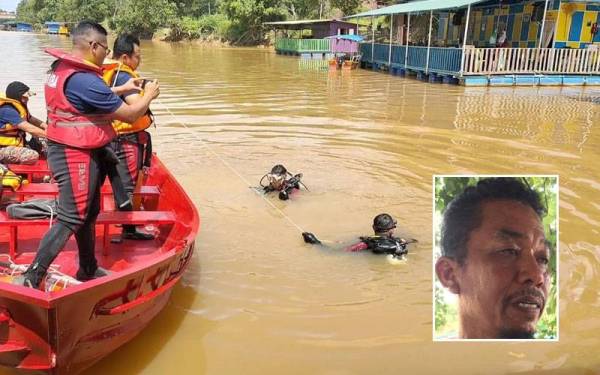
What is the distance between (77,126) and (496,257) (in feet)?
8.34

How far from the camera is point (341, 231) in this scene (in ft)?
21.3

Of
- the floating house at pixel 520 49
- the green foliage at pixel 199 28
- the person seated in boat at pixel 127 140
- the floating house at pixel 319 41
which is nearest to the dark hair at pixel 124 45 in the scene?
the person seated in boat at pixel 127 140

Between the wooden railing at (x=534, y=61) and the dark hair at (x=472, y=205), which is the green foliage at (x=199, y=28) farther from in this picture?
the dark hair at (x=472, y=205)

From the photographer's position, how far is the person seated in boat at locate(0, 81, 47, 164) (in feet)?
19.2

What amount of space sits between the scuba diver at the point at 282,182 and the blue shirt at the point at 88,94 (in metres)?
4.23

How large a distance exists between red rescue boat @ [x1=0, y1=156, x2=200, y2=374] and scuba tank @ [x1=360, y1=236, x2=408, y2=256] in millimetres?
1920

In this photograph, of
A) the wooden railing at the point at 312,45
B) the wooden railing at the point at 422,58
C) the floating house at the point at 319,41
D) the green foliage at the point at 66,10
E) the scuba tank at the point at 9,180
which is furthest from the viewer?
the green foliage at the point at 66,10

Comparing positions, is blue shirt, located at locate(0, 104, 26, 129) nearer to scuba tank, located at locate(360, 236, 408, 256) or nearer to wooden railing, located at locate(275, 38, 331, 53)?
scuba tank, located at locate(360, 236, 408, 256)

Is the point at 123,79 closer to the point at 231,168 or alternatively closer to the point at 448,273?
the point at 448,273

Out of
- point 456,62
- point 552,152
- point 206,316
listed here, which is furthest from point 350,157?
point 456,62

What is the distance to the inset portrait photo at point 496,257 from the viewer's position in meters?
2.35

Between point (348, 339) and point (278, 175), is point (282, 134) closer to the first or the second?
point (278, 175)

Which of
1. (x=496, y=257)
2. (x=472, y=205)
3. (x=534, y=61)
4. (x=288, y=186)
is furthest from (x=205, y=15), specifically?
(x=496, y=257)

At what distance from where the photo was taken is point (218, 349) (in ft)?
13.4
